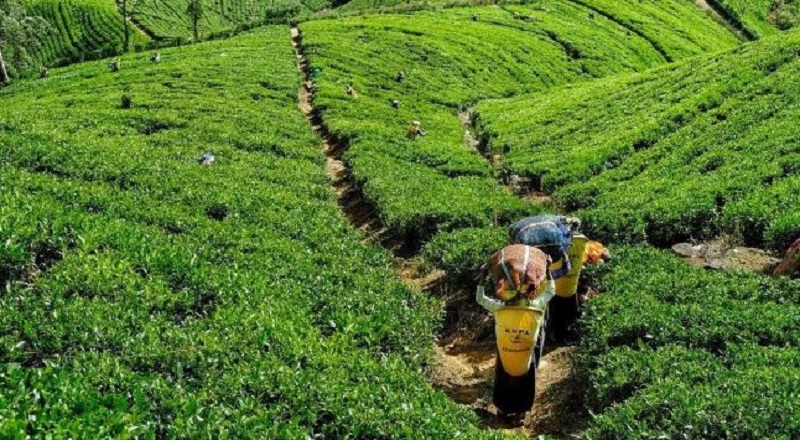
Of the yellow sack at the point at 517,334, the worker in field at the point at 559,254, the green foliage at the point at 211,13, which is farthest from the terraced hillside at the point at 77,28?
the yellow sack at the point at 517,334

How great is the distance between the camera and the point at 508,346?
11055mm

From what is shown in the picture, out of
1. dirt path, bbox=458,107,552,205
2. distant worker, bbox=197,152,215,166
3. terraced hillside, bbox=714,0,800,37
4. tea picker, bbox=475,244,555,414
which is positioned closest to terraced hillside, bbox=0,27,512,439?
tea picker, bbox=475,244,555,414

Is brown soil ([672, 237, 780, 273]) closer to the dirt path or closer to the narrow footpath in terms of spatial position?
the narrow footpath

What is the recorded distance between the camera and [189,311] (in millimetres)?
11953

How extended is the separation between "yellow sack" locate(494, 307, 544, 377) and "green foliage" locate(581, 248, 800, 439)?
1477 millimetres

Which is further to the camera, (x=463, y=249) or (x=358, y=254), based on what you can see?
(x=463, y=249)

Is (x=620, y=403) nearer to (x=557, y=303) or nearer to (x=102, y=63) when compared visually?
(x=557, y=303)

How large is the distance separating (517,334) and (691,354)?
3.41 m

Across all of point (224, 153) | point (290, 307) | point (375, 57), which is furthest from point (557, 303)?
point (375, 57)

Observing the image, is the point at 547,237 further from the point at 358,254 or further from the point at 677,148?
the point at 677,148

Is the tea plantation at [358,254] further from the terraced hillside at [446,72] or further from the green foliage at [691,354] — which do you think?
the terraced hillside at [446,72]

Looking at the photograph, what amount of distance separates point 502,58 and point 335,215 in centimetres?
5230

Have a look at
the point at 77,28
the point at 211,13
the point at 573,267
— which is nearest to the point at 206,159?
the point at 573,267

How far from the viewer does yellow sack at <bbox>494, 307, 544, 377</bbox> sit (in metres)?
10.8
